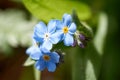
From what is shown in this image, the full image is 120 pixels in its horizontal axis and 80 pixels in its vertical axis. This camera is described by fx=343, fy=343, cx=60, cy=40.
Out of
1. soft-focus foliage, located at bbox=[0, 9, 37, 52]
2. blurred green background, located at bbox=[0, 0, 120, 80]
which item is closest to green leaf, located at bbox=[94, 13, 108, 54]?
blurred green background, located at bbox=[0, 0, 120, 80]

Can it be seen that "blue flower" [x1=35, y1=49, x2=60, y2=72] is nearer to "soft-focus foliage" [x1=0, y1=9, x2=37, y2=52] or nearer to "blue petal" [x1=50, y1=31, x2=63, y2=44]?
"blue petal" [x1=50, y1=31, x2=63, y2=44]

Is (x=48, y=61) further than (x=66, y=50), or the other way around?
(x=66, y=50)

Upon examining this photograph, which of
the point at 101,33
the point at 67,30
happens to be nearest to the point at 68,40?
the point at 67,30

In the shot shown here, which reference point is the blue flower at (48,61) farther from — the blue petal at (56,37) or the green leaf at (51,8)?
the green leaf at (51,8)

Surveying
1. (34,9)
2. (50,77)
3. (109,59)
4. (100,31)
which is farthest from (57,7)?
(50,77)

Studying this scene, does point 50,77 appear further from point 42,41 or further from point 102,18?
point 42,41

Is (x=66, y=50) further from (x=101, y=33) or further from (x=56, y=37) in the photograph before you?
(x=56, y=37)
